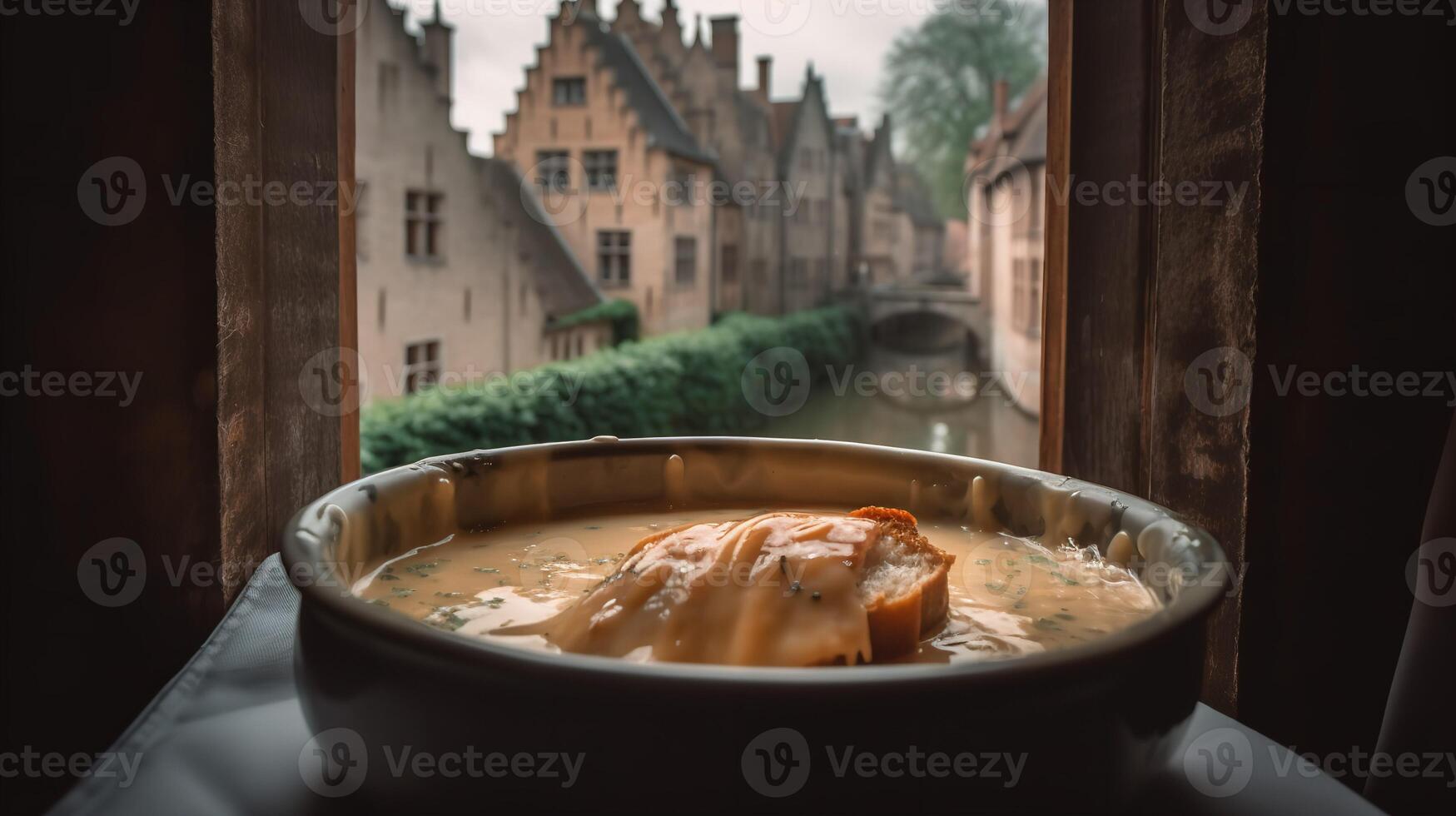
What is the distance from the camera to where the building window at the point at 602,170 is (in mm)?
22906

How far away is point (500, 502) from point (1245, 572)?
1.14 meters

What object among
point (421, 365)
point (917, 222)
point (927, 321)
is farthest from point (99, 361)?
point (917, 222)

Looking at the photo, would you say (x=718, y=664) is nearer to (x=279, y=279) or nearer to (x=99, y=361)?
(x=99, y=361)

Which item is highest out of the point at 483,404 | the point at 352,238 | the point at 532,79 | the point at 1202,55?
the point at 532,79

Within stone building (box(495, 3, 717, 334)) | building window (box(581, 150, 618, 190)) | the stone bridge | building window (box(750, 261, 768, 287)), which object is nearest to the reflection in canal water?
building window (box(750, 261, 768, 287))

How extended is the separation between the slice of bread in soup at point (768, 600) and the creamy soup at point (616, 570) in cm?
3

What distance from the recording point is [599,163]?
2306 centimetres

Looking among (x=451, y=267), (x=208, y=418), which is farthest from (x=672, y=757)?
(x=451, y=267)

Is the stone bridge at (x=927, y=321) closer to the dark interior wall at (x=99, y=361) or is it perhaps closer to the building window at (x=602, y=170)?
the building window at (x=602, y=170)

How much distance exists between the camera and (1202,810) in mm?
887

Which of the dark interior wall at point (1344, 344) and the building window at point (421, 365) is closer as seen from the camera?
the dark interior wall at point (1344, 344)

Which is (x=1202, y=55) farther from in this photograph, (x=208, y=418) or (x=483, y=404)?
(x=483, y=404)

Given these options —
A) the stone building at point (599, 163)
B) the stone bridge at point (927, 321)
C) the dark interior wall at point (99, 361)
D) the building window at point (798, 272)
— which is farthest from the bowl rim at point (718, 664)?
the stone bridge at point (927, 321)

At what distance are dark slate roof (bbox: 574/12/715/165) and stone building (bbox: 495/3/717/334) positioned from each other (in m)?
0.07
